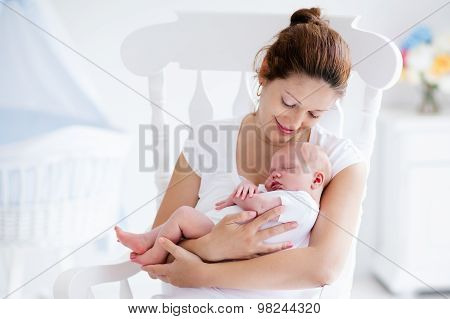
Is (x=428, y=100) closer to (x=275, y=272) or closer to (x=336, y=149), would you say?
(x=336, y=149)

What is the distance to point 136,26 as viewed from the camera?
3.92ft

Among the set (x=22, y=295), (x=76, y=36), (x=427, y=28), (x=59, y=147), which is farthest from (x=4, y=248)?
(x=427, y=28)

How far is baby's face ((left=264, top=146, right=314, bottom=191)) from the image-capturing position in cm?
95

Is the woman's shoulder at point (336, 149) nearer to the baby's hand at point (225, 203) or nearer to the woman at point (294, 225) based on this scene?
the woman at point (294, 225)

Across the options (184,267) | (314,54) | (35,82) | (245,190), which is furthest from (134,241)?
(35,82)

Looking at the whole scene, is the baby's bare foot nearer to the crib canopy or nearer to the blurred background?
the blurred background

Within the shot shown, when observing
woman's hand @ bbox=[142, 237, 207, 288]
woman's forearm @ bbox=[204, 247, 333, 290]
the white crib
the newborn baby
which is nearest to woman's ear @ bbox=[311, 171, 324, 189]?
the newborn baby

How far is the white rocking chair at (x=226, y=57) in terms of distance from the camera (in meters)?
1.05

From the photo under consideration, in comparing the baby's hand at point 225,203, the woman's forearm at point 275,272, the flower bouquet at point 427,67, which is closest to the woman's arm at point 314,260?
the woman's forearm at point 275,272

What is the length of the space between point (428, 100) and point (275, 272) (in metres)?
0.73

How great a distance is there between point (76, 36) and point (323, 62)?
570 millimetres

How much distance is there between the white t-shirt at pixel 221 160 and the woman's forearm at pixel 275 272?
39 mm

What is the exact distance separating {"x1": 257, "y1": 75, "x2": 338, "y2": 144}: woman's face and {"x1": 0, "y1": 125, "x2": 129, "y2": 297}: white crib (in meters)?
0.41

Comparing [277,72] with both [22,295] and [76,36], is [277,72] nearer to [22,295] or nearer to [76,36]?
[76,36]
